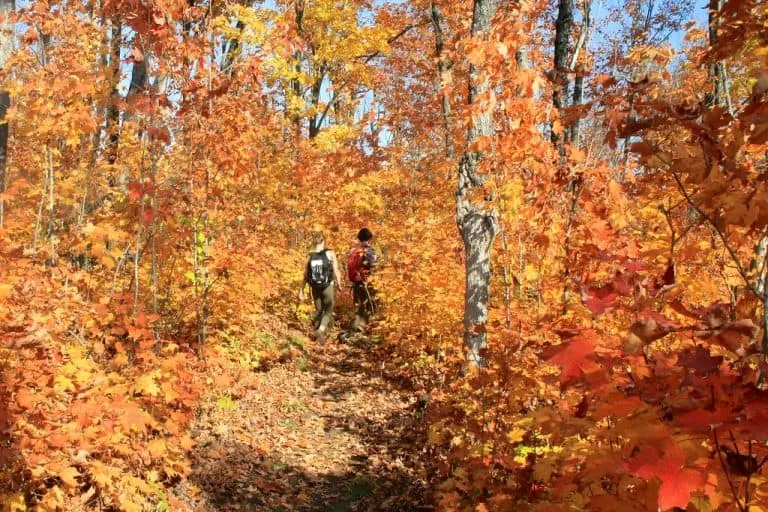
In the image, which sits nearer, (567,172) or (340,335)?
(567,172)

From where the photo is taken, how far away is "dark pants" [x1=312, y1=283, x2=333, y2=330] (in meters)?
9.90

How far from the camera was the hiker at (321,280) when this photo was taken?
955cm

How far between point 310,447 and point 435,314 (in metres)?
2.89

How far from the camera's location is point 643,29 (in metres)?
17.9

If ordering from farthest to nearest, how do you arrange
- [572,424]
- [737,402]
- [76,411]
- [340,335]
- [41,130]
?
[340,335], [41,130], [76,411], [572,424], [737,402]

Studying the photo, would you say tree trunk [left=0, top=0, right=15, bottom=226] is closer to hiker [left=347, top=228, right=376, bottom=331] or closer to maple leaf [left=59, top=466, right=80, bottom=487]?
maple leaf [left=59, top=466, right=80, bottom=487]

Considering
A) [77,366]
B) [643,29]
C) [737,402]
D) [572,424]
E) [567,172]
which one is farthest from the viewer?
[643,29]

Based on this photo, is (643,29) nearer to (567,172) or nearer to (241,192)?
(241,192)

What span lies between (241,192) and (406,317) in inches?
182

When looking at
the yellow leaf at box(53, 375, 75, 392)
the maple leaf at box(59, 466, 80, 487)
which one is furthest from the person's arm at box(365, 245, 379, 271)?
the maple leaf at box(59, 466, 80, 487)

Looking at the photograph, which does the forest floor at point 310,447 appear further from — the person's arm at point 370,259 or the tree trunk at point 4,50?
the tree trunk at point 4,50

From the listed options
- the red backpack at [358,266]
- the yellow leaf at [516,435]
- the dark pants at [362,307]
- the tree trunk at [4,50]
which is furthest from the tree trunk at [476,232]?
the tree trunk at [4,50]

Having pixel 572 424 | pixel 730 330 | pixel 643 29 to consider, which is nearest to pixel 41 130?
pixel 572 424

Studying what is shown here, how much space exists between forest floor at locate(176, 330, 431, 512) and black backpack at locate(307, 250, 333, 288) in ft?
5.32
